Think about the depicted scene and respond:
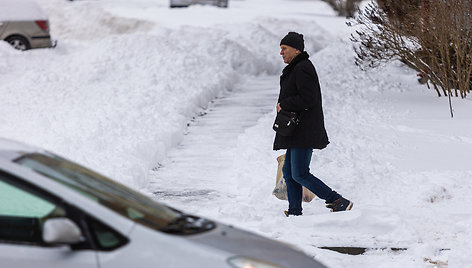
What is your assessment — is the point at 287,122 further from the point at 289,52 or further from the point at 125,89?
the point at 125,89

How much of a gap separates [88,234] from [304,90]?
3.53 m

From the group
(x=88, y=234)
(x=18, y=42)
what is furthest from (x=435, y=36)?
(x=18, y=42)

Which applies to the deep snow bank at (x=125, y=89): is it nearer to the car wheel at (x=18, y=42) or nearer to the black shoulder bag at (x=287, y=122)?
the car wheel at (x=18, y=42)

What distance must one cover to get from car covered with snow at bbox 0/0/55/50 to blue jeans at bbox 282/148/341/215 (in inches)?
566

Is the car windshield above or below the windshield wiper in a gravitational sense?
above

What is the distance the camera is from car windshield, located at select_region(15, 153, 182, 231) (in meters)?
3.81

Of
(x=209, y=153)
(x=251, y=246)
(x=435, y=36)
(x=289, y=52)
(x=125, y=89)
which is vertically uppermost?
(x=289, y=52)

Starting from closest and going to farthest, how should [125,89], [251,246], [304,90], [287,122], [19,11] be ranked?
[251,246]
[304,90]
[287,122]
[125,89]
[19,11]

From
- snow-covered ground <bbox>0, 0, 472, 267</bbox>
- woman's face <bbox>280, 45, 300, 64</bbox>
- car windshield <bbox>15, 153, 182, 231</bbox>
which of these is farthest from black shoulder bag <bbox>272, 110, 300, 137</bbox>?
car windshield <bbox>15, 153, 182, 231</bbox>

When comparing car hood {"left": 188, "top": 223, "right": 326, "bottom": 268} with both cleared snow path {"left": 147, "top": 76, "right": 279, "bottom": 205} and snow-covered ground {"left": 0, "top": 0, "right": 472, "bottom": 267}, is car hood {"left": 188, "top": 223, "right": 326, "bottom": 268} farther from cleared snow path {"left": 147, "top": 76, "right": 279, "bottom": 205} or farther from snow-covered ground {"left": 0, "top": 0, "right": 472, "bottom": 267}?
cleared snow path {"left": 147, "top": 76, "right": 279, "bottom": 205}

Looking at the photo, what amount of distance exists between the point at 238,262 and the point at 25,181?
978 mm

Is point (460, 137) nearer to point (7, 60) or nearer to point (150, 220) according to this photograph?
point (150, 220)

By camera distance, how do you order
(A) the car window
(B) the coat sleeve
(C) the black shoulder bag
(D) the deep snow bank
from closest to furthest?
(A) the car window < (B) the coat sleeve < (C) the black shoulder bag < (D) the deep snow bank

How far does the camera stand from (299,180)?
23.1 ft
